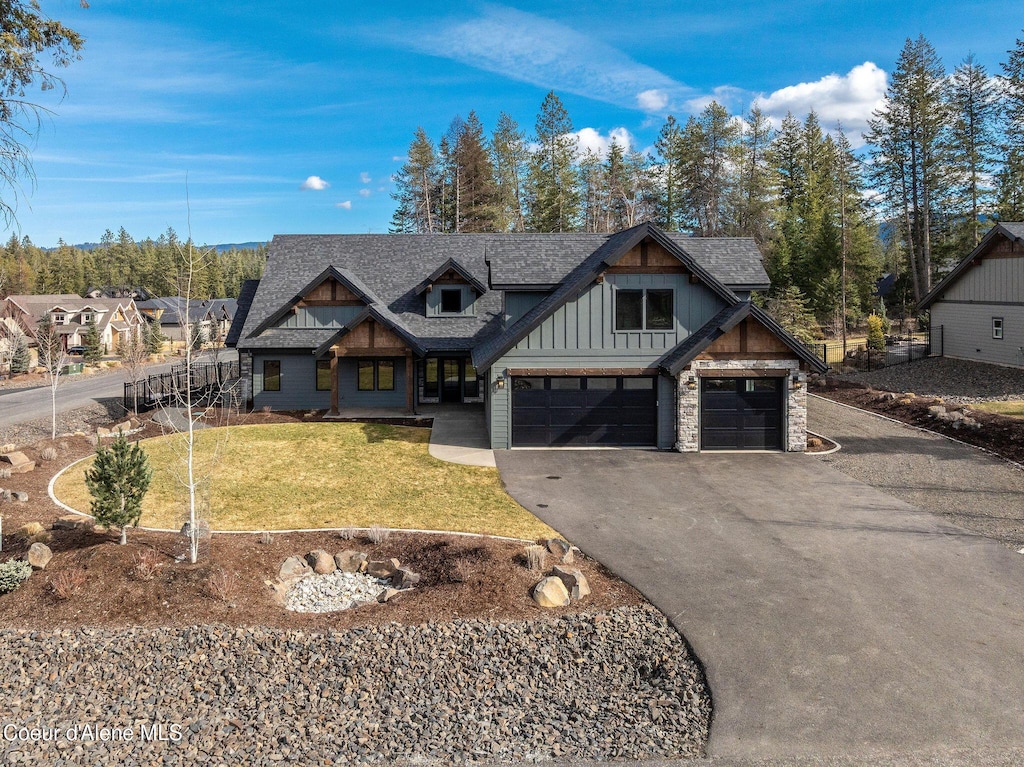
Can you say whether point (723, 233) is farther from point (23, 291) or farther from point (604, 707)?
point (23, 291)

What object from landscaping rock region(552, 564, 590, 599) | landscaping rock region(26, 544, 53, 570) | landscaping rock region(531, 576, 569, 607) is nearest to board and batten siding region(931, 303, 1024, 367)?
landscaping rock region(552, 564, 590, 599)

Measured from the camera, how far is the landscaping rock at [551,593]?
9.32 m

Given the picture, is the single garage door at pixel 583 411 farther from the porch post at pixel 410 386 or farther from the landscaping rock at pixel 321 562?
the landscaping rock at pixel 321 562

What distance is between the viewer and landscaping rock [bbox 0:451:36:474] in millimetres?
16406

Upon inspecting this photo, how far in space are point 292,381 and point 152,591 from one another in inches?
690

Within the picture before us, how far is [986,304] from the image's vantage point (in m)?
29.3

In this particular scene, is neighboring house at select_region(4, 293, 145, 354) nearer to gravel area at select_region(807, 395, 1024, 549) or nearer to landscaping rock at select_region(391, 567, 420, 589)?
landscaping rock at select_region(391, 567, 420, 589)

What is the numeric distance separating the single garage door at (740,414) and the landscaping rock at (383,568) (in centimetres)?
1138

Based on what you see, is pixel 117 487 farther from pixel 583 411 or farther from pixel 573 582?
pixel 583 411

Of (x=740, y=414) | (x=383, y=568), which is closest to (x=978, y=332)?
(x=740, y=414)

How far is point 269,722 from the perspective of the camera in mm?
6965

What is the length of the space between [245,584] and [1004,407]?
2484 cm

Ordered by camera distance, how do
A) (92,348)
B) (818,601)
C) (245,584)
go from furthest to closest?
(92,348)
(245,584)
(818,601)

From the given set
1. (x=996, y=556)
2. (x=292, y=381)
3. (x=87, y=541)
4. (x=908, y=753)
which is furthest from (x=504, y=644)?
(x=292, y=381)
